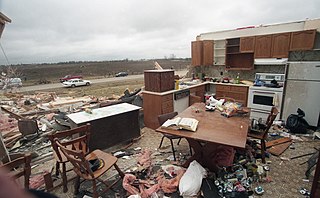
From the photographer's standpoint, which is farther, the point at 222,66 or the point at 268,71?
the point at 222,66

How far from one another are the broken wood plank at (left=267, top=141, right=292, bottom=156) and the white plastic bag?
1.54 metres

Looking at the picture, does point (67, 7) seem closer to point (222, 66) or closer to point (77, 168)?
Result: point (77, 168)

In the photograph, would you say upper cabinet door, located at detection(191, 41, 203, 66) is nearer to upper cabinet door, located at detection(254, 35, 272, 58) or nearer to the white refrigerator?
upper cabinet door, located at detection(254, 35, 272, 58)

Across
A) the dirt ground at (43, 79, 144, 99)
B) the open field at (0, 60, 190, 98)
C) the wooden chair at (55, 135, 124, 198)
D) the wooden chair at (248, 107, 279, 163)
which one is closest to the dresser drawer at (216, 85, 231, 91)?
the open field at (0, 60, 190, 98)

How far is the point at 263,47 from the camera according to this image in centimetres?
464

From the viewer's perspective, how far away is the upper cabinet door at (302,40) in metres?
3.96

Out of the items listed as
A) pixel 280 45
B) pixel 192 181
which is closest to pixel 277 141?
pixel 192 181

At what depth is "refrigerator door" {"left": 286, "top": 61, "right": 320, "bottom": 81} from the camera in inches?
147

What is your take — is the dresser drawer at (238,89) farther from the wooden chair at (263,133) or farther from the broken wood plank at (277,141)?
the wooden chair at (263,133)

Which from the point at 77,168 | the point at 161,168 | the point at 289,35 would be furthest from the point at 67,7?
the point at 289,35

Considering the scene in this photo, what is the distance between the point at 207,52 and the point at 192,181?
4.54 meters

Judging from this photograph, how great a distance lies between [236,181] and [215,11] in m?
5.17

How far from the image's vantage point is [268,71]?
4988 millimetres

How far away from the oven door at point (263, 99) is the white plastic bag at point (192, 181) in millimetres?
2926
